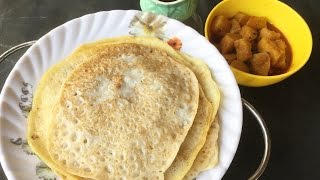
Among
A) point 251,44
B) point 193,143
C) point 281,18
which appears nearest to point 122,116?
point 193,143

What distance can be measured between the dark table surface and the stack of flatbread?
209mm

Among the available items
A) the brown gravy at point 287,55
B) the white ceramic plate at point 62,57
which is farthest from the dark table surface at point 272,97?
the white ceramic plate at point 62,57

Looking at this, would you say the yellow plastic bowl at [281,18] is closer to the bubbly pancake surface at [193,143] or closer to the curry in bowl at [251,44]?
the curry in bowl at [251,44]

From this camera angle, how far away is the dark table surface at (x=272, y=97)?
1.00m

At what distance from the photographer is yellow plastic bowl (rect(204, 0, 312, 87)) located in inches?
41.9

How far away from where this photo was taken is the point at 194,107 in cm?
84

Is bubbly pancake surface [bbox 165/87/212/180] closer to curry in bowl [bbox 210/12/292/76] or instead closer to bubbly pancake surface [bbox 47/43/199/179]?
bubbly pancake surface [bbox 47/43/199/179]

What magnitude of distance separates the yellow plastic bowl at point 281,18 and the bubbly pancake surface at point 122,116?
0.81 ft

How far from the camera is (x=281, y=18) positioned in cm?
112

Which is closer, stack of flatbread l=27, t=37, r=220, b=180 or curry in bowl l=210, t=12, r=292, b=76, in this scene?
stack of flatbread l=27, t=37, r=220, b=180

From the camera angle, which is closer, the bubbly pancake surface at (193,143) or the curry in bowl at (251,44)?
the bubbly pancake surface at (193,143)

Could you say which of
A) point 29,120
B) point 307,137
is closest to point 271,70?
point 307,137

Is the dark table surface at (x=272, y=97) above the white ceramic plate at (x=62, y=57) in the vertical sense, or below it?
below

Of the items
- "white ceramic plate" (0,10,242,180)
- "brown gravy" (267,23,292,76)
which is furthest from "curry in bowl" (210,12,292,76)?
"white ceramic plate" (0,10,242,180)
